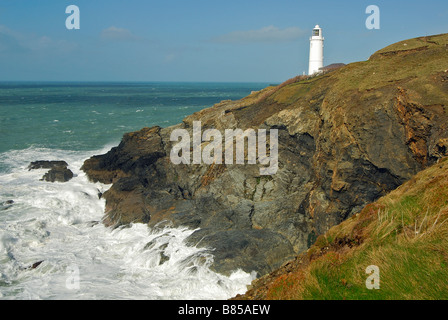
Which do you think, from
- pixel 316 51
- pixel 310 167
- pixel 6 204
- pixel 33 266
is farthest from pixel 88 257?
pixel 316 51

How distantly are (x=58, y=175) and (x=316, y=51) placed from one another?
92.5ft

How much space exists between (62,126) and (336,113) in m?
51.7

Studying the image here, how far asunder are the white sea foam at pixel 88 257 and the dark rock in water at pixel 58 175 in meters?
2.65

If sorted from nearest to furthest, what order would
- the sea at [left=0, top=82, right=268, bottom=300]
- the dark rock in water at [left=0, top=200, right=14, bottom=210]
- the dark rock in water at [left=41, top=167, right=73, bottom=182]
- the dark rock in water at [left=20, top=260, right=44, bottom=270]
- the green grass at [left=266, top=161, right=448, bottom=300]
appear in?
1. the green grass at [left=266, top=161, right=448, bottom=300]
2. the sea at [left=0, top=82, right=268, bottom=300]
3. the dark rock in water at [left=20, top=260, right=44, bottom=270]
4. the dark rock in water at [left=0, top=200, right=14, bottom=210]
5. the dark rock in water at [left=41, top=167, right=73, bottom=182]

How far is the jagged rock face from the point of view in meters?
17.3

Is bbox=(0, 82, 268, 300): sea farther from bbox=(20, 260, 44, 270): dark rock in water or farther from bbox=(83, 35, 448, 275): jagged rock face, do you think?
bbox=(83, 35, 448, 275): jagged rock face

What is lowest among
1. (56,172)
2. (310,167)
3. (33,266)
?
(33,266)

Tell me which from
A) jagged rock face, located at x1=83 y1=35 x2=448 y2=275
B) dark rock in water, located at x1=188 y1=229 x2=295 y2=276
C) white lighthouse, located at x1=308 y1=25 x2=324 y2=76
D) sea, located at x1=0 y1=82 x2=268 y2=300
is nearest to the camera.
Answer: sea, located at x1=0 y1=82 x2=268 y2=300

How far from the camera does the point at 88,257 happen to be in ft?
62.0

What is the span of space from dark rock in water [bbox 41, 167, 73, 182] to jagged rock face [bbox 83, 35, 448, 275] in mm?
6430

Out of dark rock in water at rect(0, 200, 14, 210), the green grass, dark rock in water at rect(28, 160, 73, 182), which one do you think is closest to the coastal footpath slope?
the green grass

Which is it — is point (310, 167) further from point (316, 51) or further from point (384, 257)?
point (316, 51)
